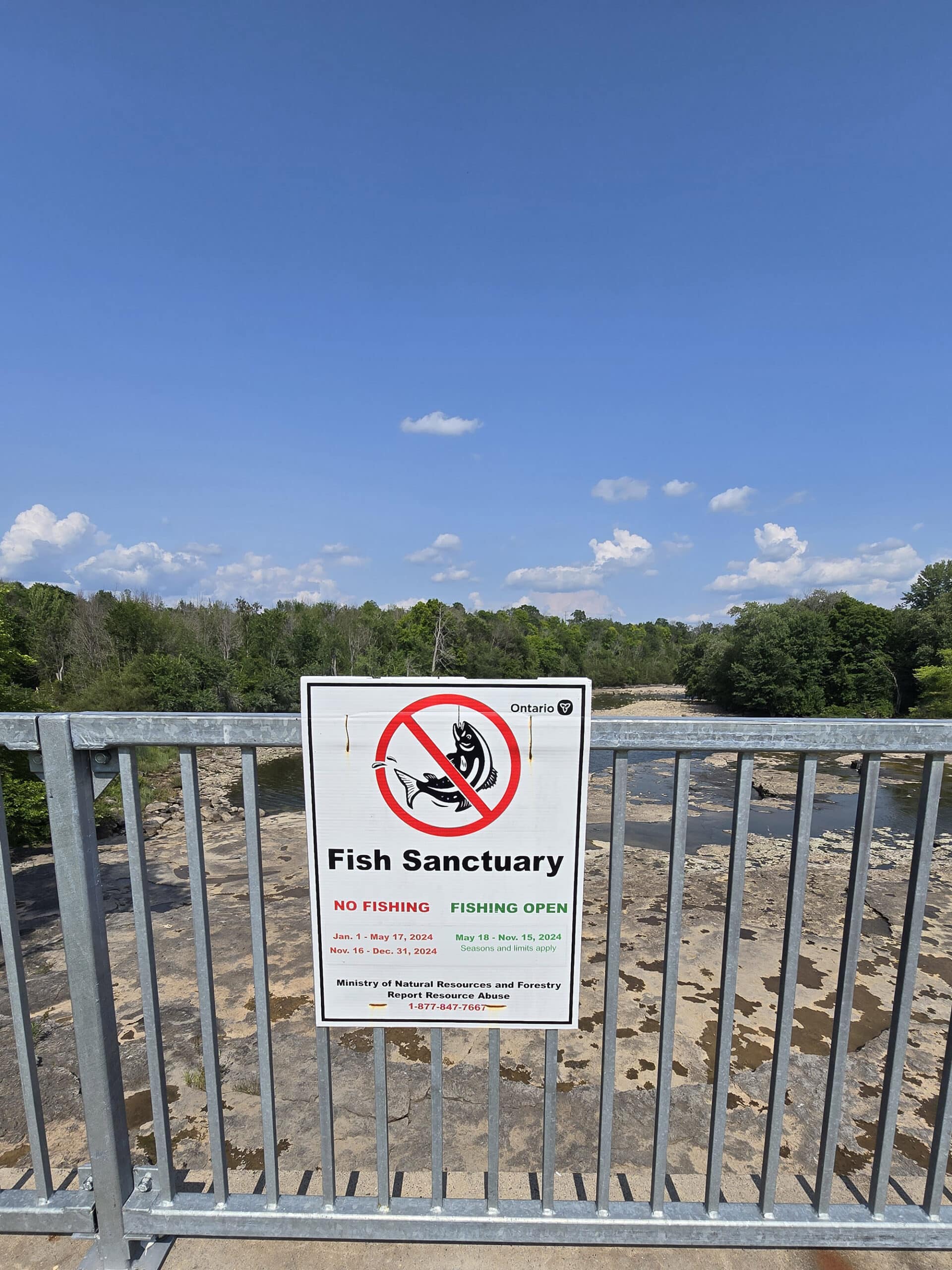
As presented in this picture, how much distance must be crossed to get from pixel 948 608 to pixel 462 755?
60.8 m

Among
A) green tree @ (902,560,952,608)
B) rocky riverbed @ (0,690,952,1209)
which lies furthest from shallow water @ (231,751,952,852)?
green tree @ (902,560,952,608)

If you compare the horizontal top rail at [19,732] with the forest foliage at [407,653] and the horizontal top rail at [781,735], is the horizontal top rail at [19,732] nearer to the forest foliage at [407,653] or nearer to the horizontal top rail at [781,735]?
the horizontal top rail at [781,735]

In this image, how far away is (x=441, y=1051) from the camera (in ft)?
5.02

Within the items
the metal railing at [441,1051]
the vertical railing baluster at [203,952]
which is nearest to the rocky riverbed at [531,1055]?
the metal railing at [441,1051]

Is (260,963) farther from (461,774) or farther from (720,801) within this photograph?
(720,801)

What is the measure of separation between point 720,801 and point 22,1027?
68.9 feet

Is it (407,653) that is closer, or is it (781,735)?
(781,735)

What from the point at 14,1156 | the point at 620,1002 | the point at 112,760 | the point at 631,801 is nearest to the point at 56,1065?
the point at 14,1156

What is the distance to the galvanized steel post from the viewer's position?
161 cm

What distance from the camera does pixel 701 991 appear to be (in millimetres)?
4918

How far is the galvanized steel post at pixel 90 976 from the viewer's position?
5.27 feet

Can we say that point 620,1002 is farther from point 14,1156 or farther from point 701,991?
point 14,1156

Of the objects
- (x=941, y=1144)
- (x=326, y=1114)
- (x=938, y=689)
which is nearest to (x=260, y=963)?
(x=326, y=1114)

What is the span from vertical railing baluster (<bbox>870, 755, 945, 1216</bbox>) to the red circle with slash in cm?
97
